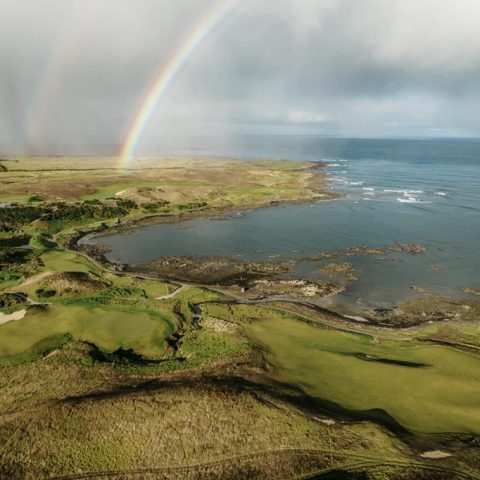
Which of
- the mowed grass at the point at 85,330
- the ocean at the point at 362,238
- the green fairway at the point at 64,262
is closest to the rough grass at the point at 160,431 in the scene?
the mowed grass at the point at 85,330

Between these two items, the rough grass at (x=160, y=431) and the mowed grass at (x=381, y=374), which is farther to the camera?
the mowed grass at (x=381, y=374)

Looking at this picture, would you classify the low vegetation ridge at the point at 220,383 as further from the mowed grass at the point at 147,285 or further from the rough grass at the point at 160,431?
the mowed grass at the point at 147,285

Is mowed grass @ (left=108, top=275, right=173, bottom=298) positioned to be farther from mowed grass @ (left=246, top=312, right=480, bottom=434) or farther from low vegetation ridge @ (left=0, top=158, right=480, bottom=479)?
mowed grass @ (left=246, top=312, right=480, bottom=434)

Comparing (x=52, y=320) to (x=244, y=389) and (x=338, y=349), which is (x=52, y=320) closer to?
(x=244, y=389)

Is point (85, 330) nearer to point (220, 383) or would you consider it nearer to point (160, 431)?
point (220, 383)

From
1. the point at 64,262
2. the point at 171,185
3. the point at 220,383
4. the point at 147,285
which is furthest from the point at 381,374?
the point at 171,185

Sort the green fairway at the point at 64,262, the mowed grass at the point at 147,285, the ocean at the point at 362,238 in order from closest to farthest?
the mowed grass at the point at 147,285, the ocean at the point at 362,238, the green fairway at the point at 64,262

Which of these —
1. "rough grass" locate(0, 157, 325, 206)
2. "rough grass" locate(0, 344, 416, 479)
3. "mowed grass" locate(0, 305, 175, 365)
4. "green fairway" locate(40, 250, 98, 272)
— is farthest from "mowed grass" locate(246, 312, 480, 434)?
"rough grass" locate(0, 157, 325, 206)
